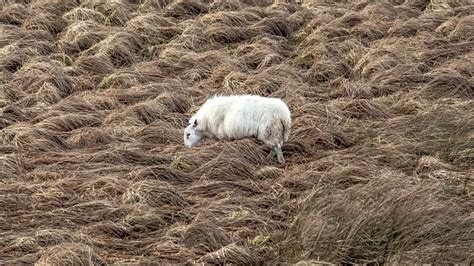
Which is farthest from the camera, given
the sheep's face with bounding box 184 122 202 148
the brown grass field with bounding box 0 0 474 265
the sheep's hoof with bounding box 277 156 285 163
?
the sheep's face with bounding box 184 122 202 148

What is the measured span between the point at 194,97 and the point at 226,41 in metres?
2.77

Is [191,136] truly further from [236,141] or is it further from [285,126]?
[285,126]

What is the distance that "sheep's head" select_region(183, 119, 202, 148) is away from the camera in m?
9.24

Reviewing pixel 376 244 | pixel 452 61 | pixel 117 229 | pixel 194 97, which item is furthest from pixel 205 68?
pixel 376 244

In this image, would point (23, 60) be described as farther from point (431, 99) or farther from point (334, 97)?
point (431, 99)

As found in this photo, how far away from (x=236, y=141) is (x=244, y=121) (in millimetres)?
257

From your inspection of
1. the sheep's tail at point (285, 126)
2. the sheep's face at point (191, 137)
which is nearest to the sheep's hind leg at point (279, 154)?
the sheep's tail at point (285, 126)

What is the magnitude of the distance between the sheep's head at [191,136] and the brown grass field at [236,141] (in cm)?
19

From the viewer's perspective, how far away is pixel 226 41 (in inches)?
532

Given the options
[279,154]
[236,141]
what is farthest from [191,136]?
[279,154]

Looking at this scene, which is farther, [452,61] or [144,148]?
[452,61]

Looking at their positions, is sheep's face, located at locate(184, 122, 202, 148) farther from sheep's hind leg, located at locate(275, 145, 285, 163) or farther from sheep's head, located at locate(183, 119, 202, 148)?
sheep's hind leg, located at locate(275, 145, 285, 163)

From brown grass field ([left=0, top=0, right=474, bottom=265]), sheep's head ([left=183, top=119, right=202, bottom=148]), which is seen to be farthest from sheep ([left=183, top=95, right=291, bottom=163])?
brown grass field ([left=0, top=0, right=474, bottom=265])

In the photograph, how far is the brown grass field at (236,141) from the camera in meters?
6.25
